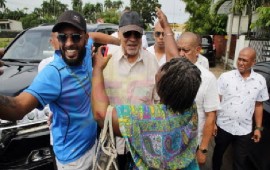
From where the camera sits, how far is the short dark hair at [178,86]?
1.62 metres

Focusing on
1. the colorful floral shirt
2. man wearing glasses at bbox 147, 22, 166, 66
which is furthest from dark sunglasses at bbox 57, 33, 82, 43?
man wearing glasses at bbox 147, 22, 166, 66

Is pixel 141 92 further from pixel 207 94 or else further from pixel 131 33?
pixel 207 94

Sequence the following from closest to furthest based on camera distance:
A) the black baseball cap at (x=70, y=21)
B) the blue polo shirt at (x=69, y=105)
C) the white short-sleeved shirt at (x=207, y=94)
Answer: the blue polo shirt at (x=69, y=105) → the black baseball cap at (x=70, y=21) → the white short-sleeved shirt at (x=207, y=94)

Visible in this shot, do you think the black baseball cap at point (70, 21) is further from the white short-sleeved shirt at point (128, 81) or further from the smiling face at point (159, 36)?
the smiling face at point (159, 36)

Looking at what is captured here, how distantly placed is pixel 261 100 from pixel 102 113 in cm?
234

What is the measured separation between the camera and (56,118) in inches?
79.2

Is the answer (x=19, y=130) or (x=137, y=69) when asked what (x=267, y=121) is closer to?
(x=137, y=69)

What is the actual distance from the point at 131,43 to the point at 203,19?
21060mm

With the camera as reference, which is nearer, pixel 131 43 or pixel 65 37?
pixel 65 37

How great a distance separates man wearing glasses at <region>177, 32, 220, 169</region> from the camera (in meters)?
2.70

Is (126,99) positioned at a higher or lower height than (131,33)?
lower

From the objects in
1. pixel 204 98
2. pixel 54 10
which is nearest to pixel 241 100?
pixel 204 98

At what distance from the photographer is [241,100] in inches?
129

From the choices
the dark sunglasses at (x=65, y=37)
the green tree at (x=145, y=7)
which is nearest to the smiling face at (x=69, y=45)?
the dark sunglasses at (x=65, y=37)
